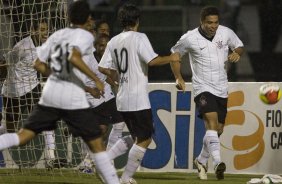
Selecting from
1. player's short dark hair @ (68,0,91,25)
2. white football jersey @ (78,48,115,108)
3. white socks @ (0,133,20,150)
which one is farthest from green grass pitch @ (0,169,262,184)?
player's short dark hair @ (68,0,91,25)

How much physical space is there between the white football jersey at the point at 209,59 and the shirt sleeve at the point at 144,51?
1.51m

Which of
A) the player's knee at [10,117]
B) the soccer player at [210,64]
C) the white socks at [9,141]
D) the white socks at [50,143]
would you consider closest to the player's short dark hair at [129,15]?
the soccer player at [210,64]

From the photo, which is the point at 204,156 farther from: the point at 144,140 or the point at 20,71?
the point at 20,71

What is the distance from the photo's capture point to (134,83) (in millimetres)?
10555

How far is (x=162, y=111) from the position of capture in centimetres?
1326

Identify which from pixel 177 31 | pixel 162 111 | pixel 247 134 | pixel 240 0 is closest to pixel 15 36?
pixel 162 111

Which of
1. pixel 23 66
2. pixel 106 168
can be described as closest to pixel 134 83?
pixel 106 168

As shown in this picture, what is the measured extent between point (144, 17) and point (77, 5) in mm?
7631

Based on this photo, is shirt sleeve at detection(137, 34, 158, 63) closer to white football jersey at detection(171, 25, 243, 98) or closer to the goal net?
white football jersey at detection(171, 25, 243, 98)

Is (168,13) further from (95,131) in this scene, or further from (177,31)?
(95,131)

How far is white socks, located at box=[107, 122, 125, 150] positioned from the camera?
12305 mm

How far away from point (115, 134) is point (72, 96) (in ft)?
9.80

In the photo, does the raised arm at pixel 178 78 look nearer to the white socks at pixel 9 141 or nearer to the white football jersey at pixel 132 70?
the white football jersey at pixel 132 70

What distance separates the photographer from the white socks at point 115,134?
1230 centimetres
